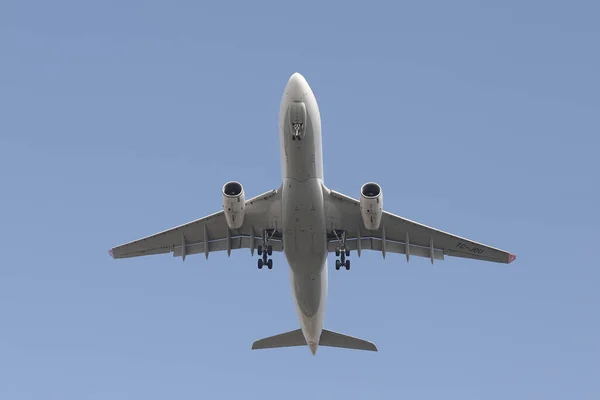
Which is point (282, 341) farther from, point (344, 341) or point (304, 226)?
point (304, 226)

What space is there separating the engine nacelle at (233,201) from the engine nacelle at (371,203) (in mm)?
4662

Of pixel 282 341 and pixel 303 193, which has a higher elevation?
pixel 303 193

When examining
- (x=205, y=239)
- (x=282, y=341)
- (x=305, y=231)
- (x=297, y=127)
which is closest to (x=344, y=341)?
(x=282, y=341)

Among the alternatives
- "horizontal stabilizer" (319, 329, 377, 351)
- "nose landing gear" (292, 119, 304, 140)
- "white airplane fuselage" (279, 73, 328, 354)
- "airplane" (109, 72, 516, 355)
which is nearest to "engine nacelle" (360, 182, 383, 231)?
"airplane" (109, 72, 516, 355)

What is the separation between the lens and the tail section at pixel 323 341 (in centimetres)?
4459

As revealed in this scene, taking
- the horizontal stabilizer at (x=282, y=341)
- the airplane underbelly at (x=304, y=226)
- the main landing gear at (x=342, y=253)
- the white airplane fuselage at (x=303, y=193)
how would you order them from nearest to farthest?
the white airplane fuselage at (x=303, y=193) < the airplane underbelly at (x=304, y=226) < the main landing gear at (x=342, y=253) < the horizontal stabilizer at (x=282, y=341)

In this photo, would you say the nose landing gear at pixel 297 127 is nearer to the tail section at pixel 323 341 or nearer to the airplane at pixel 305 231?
the airplane at pixel 305 231

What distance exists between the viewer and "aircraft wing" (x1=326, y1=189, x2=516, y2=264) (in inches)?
1604

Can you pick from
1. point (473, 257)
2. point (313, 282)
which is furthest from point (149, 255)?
point (473, 257)

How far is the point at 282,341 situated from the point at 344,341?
2.86 m

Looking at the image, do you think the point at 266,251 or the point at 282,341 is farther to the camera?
the point at 282,341

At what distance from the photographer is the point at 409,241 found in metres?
42.1

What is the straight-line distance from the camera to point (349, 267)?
135 ft

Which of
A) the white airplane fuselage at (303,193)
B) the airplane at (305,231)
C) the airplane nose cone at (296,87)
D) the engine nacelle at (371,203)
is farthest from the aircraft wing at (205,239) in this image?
the airplane nose cone at (296,87)
